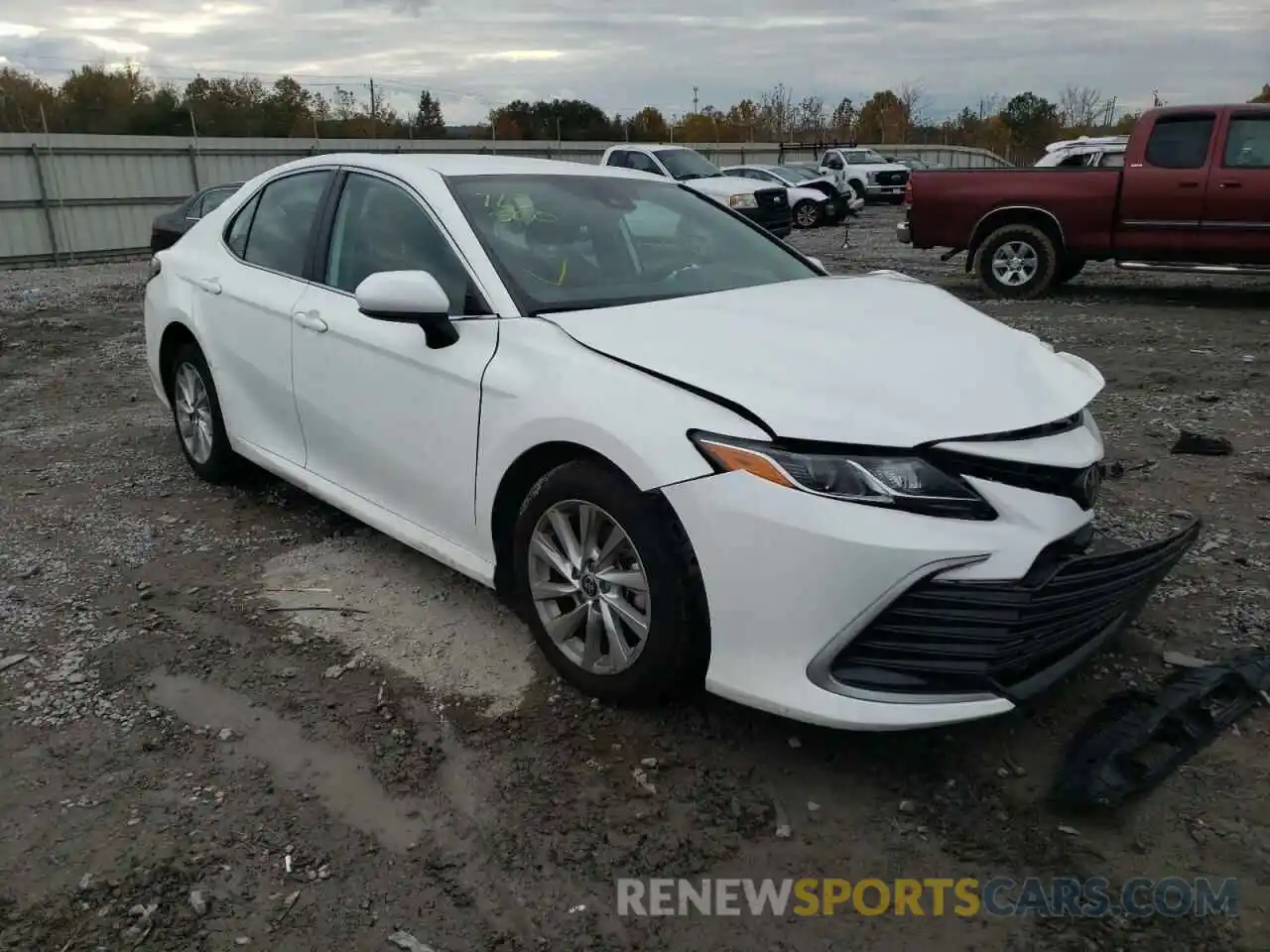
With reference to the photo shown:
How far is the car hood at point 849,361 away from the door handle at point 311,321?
1.18 metres

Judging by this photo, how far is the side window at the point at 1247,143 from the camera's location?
9820mm

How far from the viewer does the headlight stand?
99.0 inches

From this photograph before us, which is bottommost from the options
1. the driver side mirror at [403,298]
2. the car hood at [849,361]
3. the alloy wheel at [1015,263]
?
the alloy wheel at [1015,263]

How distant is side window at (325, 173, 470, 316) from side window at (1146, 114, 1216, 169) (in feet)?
29.8

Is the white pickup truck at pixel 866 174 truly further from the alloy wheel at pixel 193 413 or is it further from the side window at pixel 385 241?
the side window at pixel 385 241

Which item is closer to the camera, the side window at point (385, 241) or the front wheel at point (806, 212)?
the side window at point (385, 241)

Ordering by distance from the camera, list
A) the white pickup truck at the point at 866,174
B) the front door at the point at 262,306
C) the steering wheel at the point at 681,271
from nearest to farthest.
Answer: the steering wheel at the point at 681,271
the front door at the point at 262,306
the white pickup truck at the point at 866,174

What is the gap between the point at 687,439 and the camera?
2668 mm

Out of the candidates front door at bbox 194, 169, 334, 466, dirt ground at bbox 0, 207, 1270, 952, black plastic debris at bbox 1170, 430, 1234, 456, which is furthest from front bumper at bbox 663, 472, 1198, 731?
black plastic debris at bbox 1170, 430, 1234, 456

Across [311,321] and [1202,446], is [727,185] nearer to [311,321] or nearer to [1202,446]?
[1202,446]

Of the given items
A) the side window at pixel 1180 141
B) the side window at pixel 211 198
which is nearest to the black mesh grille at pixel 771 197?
the side window at pixel 1180 141

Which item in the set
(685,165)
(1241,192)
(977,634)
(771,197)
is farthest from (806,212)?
(977,634)

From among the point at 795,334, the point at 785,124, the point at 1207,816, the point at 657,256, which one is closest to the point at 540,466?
the point at 795,334

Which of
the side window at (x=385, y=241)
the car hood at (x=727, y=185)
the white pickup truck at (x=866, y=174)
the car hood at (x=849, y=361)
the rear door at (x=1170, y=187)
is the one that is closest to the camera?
the car hood at (x=849, y=361)
